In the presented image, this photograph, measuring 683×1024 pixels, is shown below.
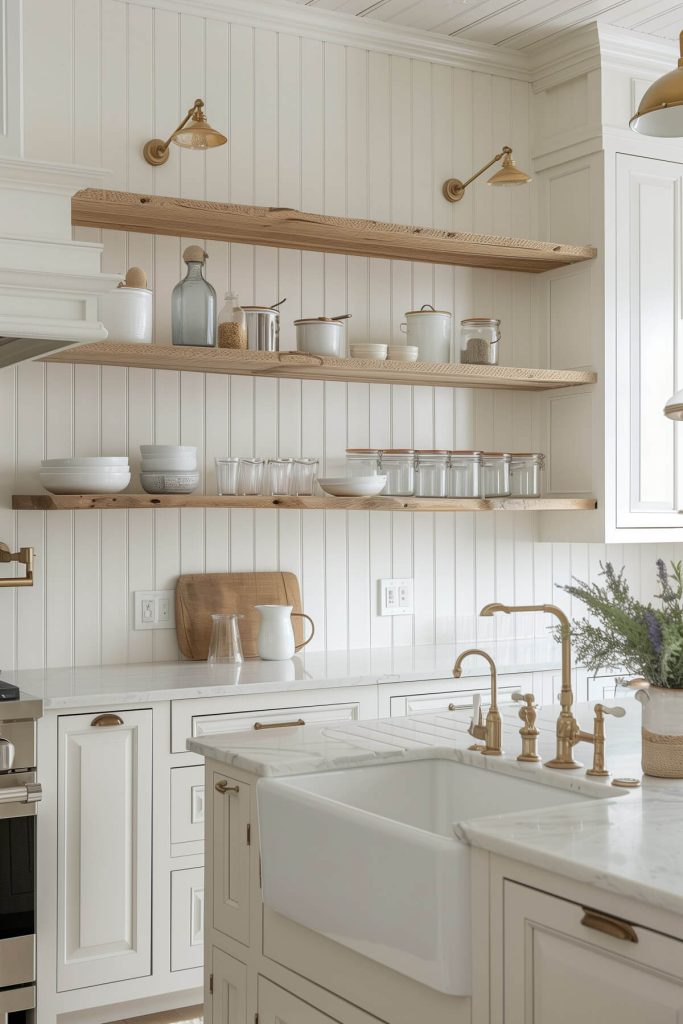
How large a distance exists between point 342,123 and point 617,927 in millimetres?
3114

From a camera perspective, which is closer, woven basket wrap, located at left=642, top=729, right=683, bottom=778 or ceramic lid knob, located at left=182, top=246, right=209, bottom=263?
woven basket wrap, located at left=642, top=729, right=683, bottom=778

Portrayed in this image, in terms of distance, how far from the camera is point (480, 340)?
12.7 ft

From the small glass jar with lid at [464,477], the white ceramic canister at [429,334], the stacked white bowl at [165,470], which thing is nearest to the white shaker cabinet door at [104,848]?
the stacked white bowl at [165,470]

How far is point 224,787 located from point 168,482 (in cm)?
138

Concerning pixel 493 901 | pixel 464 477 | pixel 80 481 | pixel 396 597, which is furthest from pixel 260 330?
pixel 493 901

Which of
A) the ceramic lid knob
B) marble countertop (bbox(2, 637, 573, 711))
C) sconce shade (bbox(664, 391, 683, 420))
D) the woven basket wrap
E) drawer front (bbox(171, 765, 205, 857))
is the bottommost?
drawer front (bbox(171, 765, 205, 857))

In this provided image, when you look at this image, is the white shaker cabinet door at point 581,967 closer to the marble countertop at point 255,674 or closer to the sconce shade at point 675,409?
the sconce shade at point 675,409

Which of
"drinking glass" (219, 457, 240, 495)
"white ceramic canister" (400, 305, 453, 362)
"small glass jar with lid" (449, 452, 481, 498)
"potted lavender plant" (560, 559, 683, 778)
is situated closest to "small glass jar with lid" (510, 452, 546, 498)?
"small glass jar with lid" (449, 452, 481, 498)

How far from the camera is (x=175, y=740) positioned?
3.04m

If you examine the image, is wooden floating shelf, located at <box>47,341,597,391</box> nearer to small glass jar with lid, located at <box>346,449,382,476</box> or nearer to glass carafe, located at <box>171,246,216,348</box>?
glass carafe, located at <box>171,246,216,348</box>

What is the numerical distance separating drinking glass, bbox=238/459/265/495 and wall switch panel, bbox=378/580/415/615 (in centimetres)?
66

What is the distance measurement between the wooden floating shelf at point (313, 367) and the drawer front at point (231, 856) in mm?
1377

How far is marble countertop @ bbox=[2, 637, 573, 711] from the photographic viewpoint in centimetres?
297

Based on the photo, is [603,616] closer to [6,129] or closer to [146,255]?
[6,129]
